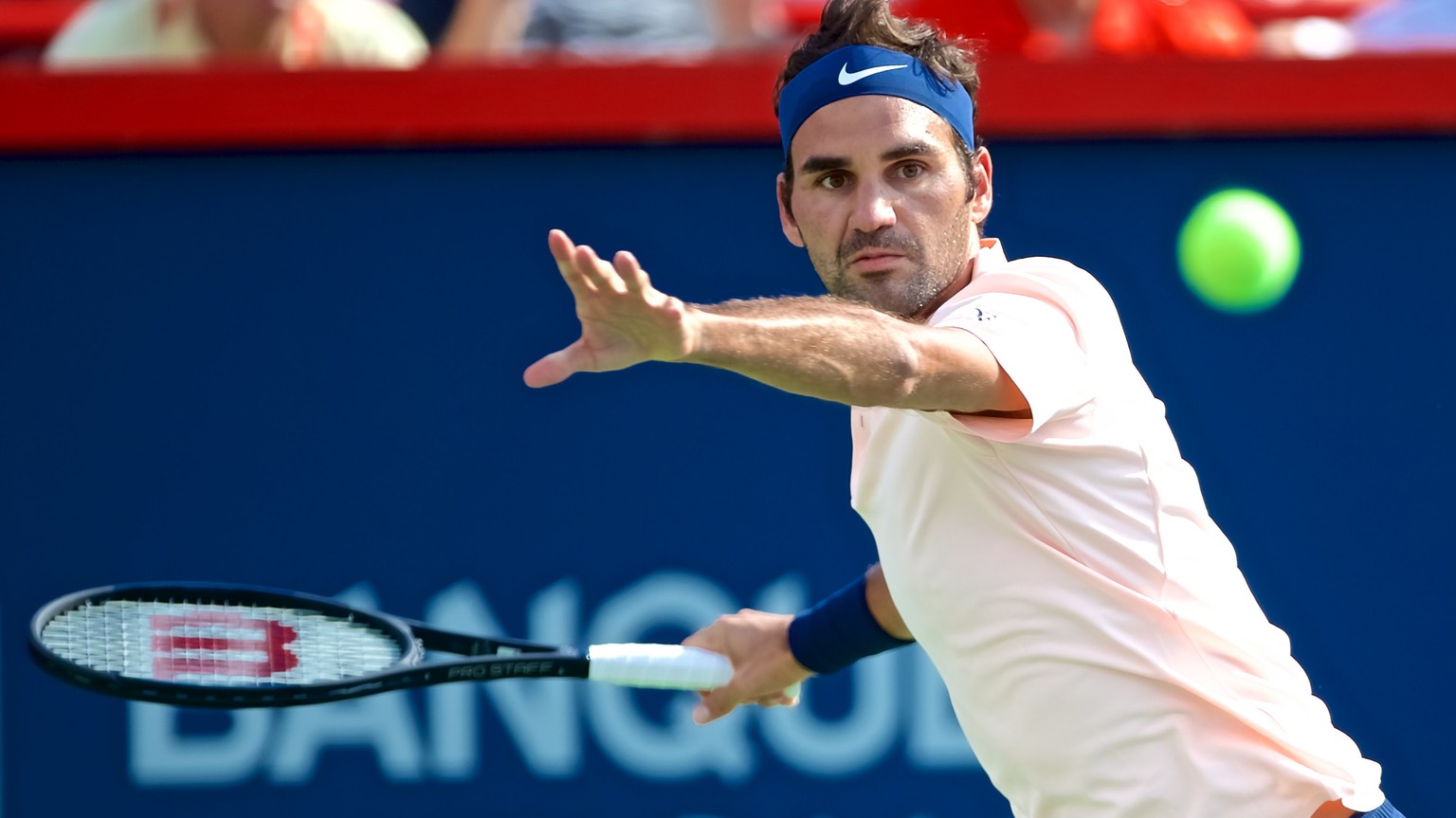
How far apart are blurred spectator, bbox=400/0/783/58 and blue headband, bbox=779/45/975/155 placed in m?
1.93

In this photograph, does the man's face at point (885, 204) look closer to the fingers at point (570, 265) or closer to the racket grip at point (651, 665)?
the racket grip at point (651, 665)

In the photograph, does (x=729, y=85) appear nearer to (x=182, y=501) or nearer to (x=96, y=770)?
(x=182, y=501)

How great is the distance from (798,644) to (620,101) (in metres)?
1.24

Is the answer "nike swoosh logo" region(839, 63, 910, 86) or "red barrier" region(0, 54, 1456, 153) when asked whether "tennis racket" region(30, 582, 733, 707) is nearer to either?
"nike swoosh logo" region(839, 63, 910, 86)

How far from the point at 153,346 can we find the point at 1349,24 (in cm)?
377

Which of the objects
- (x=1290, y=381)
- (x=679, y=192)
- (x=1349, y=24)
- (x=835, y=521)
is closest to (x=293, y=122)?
(x=679, y=192)

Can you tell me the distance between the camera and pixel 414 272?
145 inches

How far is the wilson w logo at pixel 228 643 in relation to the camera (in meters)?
2.83

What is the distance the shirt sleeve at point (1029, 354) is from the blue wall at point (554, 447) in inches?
57.9

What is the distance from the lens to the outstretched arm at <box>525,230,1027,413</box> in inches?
73.6

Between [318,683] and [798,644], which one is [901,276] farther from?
[318,683]

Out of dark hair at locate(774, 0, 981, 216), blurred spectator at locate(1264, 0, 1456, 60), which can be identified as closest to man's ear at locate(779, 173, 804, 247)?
dark hair at locate(774, 0, 981, 216)

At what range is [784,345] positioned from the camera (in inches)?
77.2

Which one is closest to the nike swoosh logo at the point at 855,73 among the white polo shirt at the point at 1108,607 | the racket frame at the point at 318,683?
the white polo shirt at the point at 1108,607
